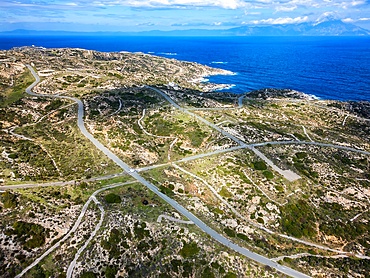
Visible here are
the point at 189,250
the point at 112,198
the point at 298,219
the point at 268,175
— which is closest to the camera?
the point at 189,250

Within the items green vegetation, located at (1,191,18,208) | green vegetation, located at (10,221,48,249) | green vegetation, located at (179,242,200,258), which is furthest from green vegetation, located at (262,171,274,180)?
green vegetation, located at (1,191,18,208)

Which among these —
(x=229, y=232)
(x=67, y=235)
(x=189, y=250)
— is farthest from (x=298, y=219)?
(x=67, y=235)

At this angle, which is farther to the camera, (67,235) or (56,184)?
(56,184)

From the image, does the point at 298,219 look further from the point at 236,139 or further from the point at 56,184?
the point at 56,184

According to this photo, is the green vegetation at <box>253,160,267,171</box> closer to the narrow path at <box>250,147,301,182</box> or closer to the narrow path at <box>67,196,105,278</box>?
the narrow path at <box>250,147,301,182</box>

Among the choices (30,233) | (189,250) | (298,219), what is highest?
(30,233)

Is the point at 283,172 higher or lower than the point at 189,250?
lower

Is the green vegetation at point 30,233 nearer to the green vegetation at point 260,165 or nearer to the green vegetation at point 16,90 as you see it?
the green vegetation at point 260,165

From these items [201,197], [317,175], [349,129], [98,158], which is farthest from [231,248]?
[349,129]

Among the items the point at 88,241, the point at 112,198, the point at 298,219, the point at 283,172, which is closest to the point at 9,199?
the point at 88,241

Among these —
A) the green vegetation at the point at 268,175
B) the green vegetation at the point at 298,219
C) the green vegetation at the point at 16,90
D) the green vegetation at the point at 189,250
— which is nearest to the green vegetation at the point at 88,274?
the green vegetation at the point at 189,250

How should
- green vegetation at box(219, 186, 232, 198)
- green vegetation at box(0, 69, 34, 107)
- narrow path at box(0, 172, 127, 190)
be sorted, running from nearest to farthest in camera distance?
narrow path at box(0, 172, 127, 190) → green vegetation at box(219, 186, 232, 198) → green vegetation at box(0, 69, 34, 107)

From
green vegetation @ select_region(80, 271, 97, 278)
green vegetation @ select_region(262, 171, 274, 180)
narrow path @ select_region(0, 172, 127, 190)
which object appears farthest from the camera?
green vegetation @ select_region(262, 171, 274, 180)

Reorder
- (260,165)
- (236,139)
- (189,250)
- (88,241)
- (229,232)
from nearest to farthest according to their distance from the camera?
(88,241)
(189,250)
(229,232)
(260,165)
(236,139)
